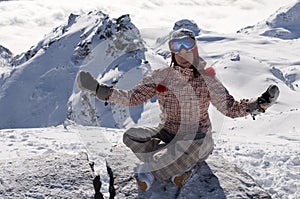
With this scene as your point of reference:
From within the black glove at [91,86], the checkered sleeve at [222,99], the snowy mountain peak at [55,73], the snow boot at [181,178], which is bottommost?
the snowy mountain peak at [55,73]

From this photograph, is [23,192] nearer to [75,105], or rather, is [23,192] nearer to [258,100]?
[258,100]

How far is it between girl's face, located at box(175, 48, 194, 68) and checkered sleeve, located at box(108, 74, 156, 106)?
0.45 m

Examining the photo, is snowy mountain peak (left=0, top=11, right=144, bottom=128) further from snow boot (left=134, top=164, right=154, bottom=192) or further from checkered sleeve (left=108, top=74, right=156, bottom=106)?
snow boot (left=134, top=164, right=154, bottom=192)

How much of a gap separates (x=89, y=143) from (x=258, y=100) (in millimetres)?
4857

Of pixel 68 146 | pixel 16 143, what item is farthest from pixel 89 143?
pixel 16 143

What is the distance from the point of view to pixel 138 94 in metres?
5.21

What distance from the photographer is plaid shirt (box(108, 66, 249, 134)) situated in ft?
16.4

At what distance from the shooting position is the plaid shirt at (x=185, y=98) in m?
5.01

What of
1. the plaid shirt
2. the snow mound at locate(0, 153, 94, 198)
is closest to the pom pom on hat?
the plaid shirt

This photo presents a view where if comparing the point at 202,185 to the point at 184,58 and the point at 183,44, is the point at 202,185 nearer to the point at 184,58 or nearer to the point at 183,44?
the point at 184,58

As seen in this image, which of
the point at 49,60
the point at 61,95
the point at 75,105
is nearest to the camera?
the point at 75,105

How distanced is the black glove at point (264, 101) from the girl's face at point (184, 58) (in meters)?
0.84

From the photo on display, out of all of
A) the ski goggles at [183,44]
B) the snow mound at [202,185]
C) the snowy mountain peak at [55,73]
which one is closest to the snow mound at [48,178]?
the snow mound at [202,185]

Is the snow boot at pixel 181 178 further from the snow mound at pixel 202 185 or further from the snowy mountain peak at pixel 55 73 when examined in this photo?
the snowy mountain peak at pixel 55 73
